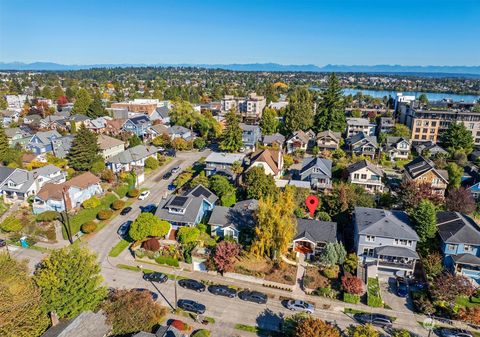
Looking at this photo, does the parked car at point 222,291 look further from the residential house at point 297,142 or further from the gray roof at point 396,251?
the residential house at point 297,142

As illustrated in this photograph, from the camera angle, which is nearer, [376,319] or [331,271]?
[376,319]

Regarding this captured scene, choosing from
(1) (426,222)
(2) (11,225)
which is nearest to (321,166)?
(1) (426,222)

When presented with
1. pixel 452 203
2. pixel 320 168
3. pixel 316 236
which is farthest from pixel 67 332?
pixel 452 203

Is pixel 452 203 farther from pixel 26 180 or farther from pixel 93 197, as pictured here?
pixel 26 180

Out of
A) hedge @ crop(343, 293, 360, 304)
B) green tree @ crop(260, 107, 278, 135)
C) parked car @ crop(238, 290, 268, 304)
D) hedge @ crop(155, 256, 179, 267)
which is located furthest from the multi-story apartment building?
hedge @ crop(343, 293, 360, 304)

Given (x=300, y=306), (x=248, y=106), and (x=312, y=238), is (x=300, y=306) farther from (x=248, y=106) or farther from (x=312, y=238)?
(x=248, y=106)

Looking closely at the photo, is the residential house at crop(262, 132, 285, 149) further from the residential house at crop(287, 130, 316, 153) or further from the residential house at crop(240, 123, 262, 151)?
the residential house at crop(240, 123, 262, 151)

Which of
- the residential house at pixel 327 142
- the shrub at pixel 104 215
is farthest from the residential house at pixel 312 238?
the residential house at pixel 327 142

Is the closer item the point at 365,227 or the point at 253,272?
the point at 253,272
